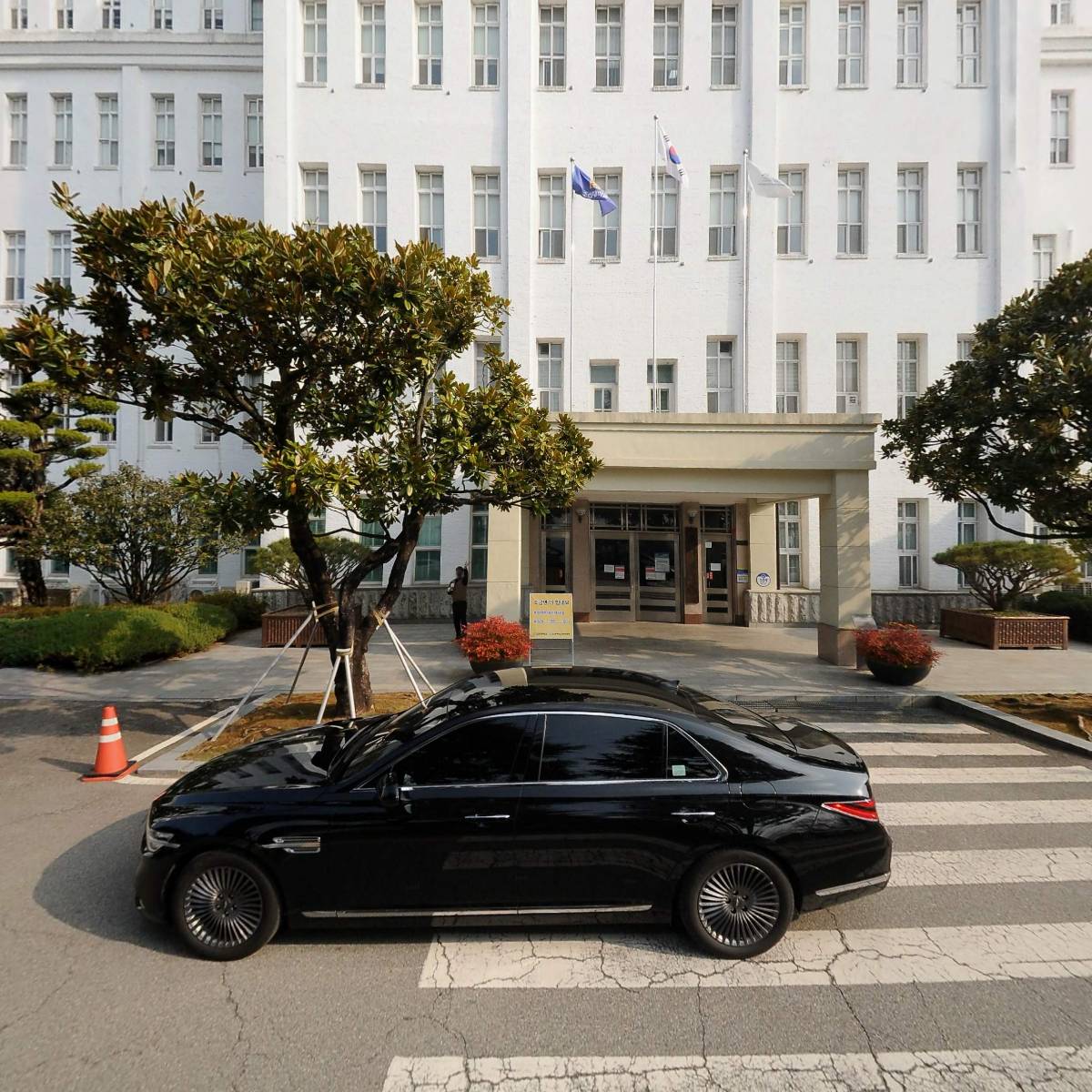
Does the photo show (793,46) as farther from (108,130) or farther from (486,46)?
(108,130)

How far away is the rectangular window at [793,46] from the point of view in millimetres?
18719

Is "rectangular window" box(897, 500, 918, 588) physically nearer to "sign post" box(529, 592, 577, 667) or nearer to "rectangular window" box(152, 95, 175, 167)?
"sign post" box(529, 592, 577, 667)

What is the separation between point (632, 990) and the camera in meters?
3.35

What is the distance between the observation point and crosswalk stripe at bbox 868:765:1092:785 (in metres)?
6.41

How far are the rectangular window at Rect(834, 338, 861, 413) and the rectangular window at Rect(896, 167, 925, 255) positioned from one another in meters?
3.08

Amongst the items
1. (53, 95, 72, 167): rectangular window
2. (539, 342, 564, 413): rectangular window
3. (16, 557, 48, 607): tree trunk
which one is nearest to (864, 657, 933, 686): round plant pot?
(539, 342, 564, 413): rectangular window

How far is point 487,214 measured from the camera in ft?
62.0

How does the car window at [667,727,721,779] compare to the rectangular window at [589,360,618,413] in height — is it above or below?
below

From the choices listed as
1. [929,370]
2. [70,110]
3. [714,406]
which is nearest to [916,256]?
[929,370]

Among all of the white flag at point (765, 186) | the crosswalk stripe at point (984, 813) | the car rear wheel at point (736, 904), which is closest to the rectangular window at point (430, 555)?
the white flag at point (765, 186)

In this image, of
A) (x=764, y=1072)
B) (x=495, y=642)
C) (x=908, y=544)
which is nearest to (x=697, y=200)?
(x=908, y=544)

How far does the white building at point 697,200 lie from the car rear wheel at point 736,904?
47.6 ft

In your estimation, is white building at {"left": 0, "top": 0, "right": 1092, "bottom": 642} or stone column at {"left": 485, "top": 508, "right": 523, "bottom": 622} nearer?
stone column at {"left": 485, "top": 508, "right": 523, "bottom": 622}

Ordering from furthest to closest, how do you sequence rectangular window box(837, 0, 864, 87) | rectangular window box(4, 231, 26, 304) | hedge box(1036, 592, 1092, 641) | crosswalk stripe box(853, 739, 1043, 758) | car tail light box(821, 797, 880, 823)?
rectangular window box(4, 231, 26, 304) → rectangular window box(837, 0, 864, 87) → hedge box(1036, 592, 1092, 641) → crosswalk stripe box(853, 739, 1043, 758) → car tail light box(821, 797, 880, 823)
